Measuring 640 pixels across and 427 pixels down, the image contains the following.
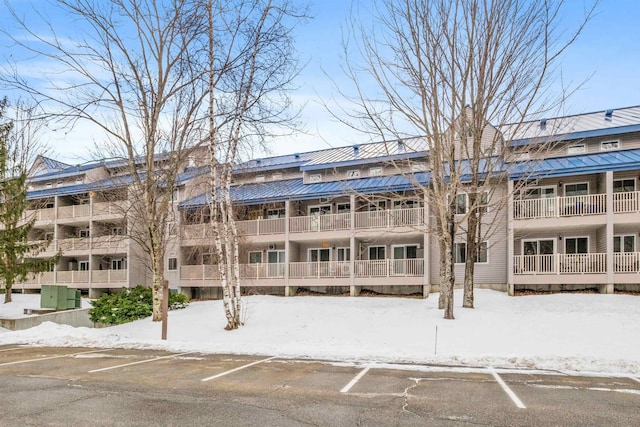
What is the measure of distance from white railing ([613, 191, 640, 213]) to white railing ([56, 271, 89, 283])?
31.0 m

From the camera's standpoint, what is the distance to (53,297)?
26.0m

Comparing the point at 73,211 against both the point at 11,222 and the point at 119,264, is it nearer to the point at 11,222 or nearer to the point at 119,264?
the point at 119,264

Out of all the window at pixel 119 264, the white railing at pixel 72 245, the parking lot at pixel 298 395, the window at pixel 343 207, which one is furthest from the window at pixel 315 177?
the parking lot at pixel 298 395

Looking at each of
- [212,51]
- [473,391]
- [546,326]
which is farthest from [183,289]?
[473,391]

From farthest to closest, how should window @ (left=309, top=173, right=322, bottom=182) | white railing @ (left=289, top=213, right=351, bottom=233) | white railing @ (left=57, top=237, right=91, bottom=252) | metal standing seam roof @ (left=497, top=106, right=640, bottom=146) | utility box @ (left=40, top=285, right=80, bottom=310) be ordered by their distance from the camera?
white railing @ (left=57, top=237, right=91, bottom=252)
window @ (left=309, top=173, right=322, bottom=182)
white railing @ (left=289, top=213, right=351, bottom=233)
utility box @ (left=40, top=285, right=80, bottom=310)
metal standing seam roof @ (left=497, top=106, right=640, bottom=146)

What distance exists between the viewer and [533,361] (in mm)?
11195

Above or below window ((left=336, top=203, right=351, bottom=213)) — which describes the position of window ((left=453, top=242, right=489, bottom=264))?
below

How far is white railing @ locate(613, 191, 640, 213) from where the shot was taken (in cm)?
2223

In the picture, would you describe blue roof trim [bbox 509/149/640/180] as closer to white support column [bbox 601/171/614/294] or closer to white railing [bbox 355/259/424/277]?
white support column [bbox 601/171/614/294]

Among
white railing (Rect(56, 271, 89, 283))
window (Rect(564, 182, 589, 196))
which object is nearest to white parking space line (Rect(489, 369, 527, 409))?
window (Rect(564, 182, 589, 196))

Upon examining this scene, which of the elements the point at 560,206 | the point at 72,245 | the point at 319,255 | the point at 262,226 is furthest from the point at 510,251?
the point at 72,245

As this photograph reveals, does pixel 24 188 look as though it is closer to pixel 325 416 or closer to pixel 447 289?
pixel 447 289

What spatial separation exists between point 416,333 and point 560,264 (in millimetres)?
10883

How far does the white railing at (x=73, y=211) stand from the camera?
35.7 metres
